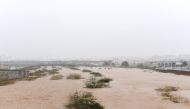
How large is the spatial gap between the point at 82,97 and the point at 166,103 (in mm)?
5606

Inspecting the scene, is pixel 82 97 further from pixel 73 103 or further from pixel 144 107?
pixel 144 107

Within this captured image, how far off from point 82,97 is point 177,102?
6.49 m

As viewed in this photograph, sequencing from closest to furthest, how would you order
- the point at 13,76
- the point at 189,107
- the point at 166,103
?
the point at 189,107, the point at 166,103, the point at 13,76

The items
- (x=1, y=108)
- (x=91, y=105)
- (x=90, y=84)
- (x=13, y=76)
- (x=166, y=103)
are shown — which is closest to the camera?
(x=91, y=105)

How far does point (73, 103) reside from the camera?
53.9 feet

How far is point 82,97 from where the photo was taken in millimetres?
16547

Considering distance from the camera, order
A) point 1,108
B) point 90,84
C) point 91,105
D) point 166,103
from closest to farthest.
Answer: point 91,105
point 1,108
point 166,103
point 90,84

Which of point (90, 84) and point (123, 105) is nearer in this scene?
point (123, 105)

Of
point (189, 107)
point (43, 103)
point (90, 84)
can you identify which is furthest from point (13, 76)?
point (189, 107)

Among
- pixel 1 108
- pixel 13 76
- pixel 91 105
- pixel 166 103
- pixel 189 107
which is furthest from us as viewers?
pixel 13 76

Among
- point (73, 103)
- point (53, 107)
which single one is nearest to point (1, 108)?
point (53, 107)

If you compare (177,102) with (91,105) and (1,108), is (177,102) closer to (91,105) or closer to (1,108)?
(91,105)

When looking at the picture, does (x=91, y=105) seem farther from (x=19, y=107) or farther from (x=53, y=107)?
(x=19, y=107)

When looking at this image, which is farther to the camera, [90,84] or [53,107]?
[90,84]
